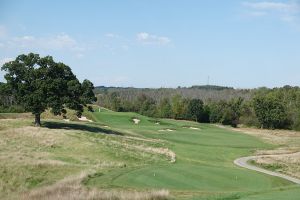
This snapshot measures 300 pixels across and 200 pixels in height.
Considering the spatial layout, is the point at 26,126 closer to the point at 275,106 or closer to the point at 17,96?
the point at 17,96

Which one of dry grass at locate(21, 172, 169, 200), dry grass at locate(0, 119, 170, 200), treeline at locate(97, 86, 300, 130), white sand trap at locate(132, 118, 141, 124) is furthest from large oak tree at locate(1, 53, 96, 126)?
treeline at locate(97, 86, 300, 130)

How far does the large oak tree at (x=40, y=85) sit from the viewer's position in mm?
53531

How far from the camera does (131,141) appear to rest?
5541 centimetres

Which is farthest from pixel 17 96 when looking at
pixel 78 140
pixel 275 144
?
pixel 275 144

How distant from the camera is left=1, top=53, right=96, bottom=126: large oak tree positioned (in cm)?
5353

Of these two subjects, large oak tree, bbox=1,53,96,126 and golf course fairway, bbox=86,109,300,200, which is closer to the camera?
golf course fairway, bbox=86,109,300,200

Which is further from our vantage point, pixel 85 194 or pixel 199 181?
pixel 199 181

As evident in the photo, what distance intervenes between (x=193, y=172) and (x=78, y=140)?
734 inches

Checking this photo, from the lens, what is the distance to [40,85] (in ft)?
176

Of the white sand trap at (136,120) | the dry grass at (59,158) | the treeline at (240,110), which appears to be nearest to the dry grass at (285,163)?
the dry grass at (59,158)

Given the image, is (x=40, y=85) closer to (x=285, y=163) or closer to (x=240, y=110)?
(x=285, y=163)

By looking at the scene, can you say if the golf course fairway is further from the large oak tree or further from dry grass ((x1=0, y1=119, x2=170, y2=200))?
the large oak tree

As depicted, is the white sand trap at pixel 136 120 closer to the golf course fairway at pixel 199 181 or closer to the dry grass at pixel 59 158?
the dry grass at pixel 59 158

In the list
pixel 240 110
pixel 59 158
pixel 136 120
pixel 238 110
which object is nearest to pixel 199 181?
pixel 59 158
